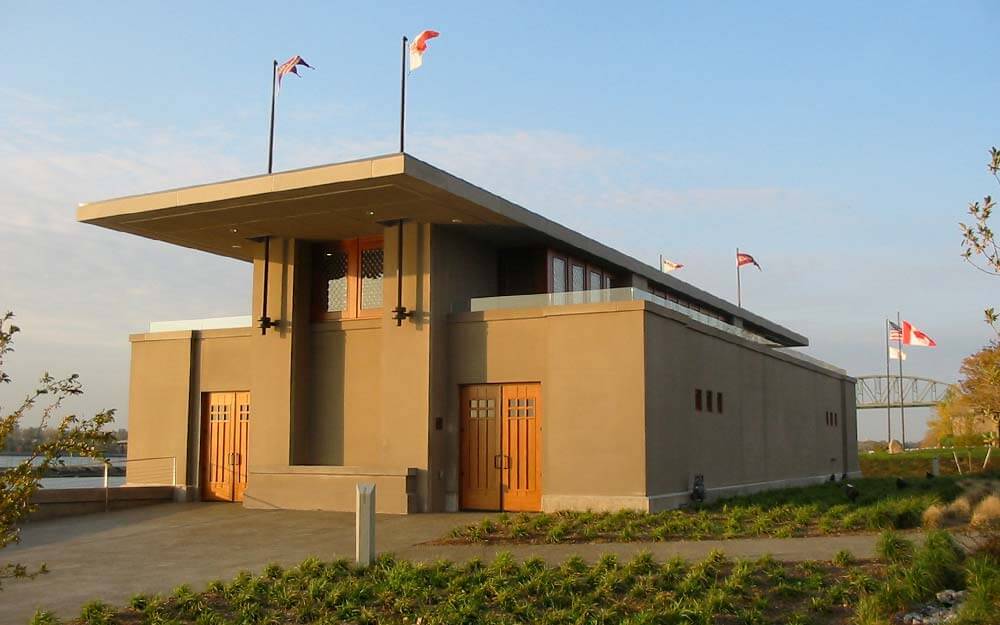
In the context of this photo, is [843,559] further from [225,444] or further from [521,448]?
[225,444]

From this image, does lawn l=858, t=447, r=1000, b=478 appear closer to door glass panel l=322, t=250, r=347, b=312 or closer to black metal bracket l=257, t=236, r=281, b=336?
door glass panel l=322, t=250, r=347, b=312

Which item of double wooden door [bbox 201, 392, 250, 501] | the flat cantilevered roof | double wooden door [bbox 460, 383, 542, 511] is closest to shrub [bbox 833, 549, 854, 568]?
A: double wooden door [bbox 460, 383, 542, 511]

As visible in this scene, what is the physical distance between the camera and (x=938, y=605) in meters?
10.7

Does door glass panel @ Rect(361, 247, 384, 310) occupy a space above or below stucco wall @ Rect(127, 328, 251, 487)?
above

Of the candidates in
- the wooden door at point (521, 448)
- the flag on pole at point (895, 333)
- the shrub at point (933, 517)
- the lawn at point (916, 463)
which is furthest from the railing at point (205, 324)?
the flag on pole at point (895, 333)

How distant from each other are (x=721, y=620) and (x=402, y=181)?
10165 mm

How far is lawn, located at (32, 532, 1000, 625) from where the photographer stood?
10906 millimetres

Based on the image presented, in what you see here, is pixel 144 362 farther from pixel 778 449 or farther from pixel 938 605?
pixel 938 605

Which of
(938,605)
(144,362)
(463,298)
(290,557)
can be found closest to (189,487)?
(144,362)

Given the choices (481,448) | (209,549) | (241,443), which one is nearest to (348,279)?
(241,443)

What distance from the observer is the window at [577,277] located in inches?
969

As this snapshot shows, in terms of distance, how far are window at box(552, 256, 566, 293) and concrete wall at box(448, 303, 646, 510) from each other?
3.34m

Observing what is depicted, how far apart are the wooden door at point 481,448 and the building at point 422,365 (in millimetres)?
44

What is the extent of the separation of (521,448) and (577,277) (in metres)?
6.02
